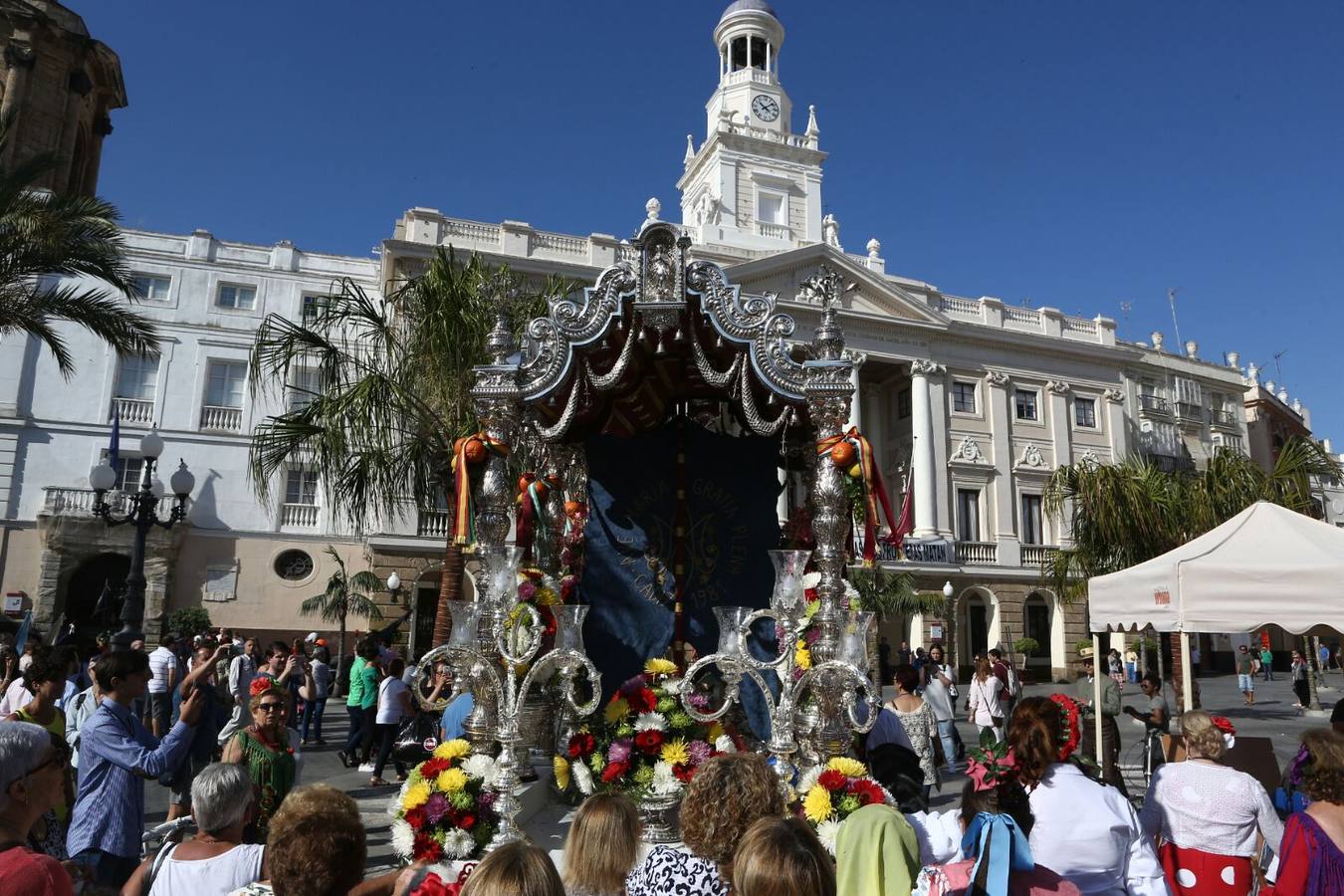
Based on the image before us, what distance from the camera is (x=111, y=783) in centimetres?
471

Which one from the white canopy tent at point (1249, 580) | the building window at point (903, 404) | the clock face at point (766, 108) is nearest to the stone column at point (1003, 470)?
the building window at point (903, 404)

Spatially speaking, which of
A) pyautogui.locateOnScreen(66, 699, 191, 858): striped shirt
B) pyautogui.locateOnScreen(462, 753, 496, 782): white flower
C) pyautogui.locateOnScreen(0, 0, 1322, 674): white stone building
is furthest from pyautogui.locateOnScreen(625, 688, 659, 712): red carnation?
pyautogui.locateOnScreen(0, 0, 1322, 674): white stone building

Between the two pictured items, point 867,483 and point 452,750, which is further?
point 867,483

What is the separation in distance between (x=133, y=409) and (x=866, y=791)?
28.8 meters

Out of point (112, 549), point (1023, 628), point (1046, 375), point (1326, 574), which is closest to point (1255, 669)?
point (1023, 628)

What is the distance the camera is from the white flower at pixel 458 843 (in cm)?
568

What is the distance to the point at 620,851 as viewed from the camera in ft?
10.8

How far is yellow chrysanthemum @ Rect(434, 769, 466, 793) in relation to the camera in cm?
586

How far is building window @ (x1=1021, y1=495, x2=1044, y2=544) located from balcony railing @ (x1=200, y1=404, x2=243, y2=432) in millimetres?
28687

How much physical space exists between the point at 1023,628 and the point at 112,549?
102 feet

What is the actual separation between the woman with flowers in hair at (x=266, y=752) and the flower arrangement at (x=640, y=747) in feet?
7.98

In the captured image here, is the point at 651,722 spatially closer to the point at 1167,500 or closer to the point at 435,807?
the point at 435,807

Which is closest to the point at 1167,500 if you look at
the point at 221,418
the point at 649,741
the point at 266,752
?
the point at 649,741

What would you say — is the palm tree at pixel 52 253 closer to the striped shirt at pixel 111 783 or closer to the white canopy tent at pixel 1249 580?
the striped shirt at pixel 111 783
